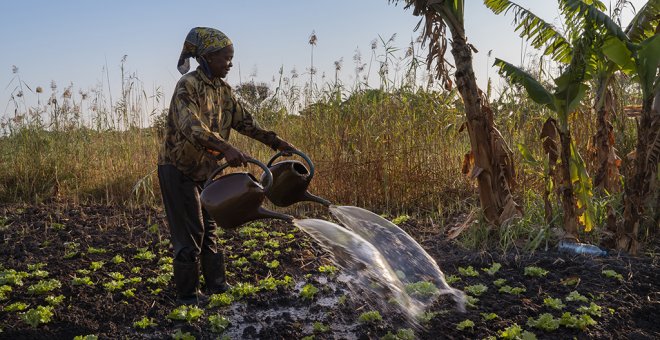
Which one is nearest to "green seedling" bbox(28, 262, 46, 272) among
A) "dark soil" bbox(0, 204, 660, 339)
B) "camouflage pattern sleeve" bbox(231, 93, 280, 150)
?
"dark soil" bbox(0, 204, 660, 339)

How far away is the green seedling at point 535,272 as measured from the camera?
4230 millimetres

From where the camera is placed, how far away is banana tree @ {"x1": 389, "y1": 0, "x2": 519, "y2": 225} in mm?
4855

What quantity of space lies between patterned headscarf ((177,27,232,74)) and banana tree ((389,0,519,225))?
76.2 inches

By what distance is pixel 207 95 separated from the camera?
367 cm

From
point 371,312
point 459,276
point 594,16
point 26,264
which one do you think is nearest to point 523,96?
point 594,16

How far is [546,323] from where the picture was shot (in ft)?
10.9

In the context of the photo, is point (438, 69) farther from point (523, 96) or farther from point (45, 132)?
point (45, 132)

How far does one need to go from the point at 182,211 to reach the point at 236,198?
2.31 feet

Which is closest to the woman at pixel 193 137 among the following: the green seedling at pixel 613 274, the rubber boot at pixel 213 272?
the rubber boot at pixel 213 272

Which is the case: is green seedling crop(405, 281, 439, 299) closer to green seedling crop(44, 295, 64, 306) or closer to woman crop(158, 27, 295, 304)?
woman crop(158, 27, 295, 304)

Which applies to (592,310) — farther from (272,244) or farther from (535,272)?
(272,244)

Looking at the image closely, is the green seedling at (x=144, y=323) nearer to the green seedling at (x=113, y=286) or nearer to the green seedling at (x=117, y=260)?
the green seedling at (x=113, y=286)

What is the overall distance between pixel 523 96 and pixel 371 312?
13.3 feet

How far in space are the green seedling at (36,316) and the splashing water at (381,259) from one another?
160 cm
